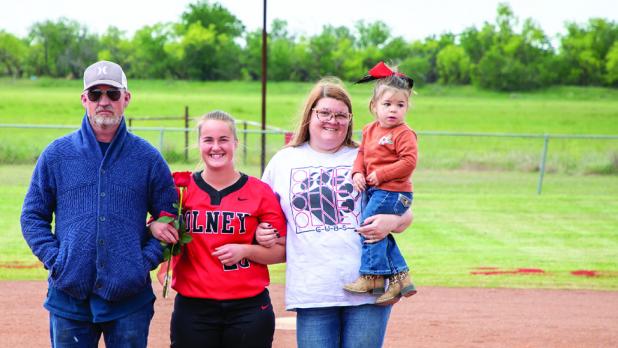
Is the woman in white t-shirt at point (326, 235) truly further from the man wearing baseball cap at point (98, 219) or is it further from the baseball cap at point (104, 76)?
the baseball cap at point (104, 76)

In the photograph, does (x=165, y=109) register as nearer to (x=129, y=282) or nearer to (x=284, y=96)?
(x=284, y=96)

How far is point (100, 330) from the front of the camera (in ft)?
13.9

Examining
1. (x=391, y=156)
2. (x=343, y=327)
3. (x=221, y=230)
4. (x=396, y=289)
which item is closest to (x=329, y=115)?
(x=391, y=156)

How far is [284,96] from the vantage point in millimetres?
68438

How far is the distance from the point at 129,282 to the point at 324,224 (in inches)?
37.9

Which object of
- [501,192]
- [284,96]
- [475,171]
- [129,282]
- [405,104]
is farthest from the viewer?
[284,96]

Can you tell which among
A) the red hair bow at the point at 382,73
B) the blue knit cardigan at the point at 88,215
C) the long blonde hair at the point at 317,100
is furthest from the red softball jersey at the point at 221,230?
the red hair bow at the point at 382,73

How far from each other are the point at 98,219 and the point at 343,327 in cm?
130

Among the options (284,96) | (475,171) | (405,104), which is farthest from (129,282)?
(284,96)

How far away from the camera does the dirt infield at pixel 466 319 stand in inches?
291

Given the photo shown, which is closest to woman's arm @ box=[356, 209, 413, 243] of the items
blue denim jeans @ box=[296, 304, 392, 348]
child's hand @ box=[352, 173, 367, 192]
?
child's hand @ box=[352, 173, 367, 192]

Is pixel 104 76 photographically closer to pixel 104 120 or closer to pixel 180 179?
pixel 104 120

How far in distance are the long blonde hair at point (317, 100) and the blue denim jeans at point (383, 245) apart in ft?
1.02

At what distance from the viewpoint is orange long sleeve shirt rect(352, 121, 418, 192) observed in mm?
4496
